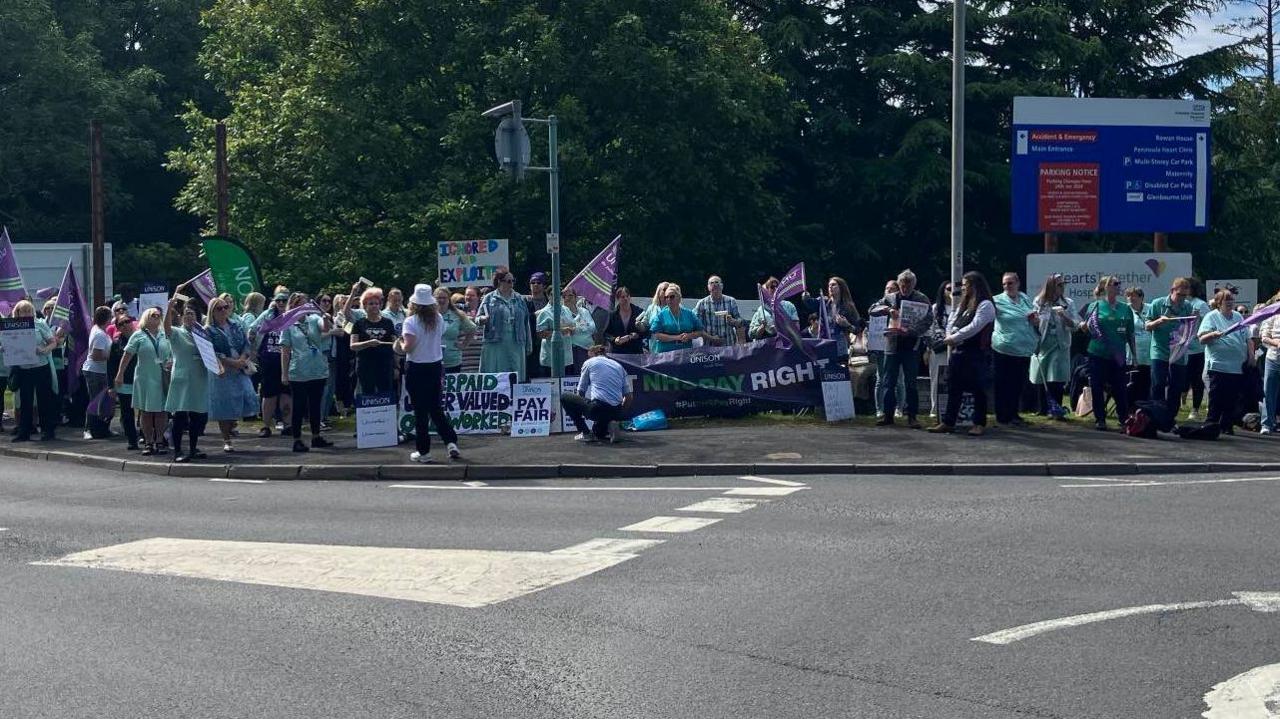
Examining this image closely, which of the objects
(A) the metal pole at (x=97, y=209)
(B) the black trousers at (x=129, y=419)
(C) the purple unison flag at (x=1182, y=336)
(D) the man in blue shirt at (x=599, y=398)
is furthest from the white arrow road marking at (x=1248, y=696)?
(A) the metal pole at (x=97, y=209)

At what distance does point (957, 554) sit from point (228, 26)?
3380 cm

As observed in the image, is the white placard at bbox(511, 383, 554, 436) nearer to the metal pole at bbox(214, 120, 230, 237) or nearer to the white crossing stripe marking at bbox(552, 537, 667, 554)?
the white crossing stripe marking at bbox(552, 537, 667, 554)

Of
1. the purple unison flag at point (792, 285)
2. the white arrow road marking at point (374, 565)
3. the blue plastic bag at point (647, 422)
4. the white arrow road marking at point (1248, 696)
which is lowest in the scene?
the white arrow road marking at point (1248, 696)

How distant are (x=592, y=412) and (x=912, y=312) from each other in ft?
12.7

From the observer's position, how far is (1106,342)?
1725 cm

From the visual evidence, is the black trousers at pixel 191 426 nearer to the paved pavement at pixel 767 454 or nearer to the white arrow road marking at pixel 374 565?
the paved pavement at pixel 767 454

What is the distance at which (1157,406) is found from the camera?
1659 centimetres

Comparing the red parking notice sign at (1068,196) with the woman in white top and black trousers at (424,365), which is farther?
the red parking notice sign at (1068,196)

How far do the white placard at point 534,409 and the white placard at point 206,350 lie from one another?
346 cm

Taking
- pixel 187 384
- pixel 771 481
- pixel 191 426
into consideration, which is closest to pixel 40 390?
pixel 191 426

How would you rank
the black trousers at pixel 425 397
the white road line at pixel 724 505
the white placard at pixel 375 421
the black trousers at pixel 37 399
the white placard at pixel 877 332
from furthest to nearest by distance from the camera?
the black trousers at pixel 37 399 < the white placard at pixel 877 332 < the white placard at pixel 375 421 < the black trousers at pixel 425 397 < the white road line at pixel 724 505

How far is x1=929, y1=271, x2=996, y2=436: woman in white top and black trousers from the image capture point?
16234 mm

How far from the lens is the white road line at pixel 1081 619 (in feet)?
24.1

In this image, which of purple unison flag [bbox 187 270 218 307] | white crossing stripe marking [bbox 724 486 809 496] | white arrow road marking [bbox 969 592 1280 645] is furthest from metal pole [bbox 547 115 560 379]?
white arrow road marking [bbox 969 592 1280 645]
